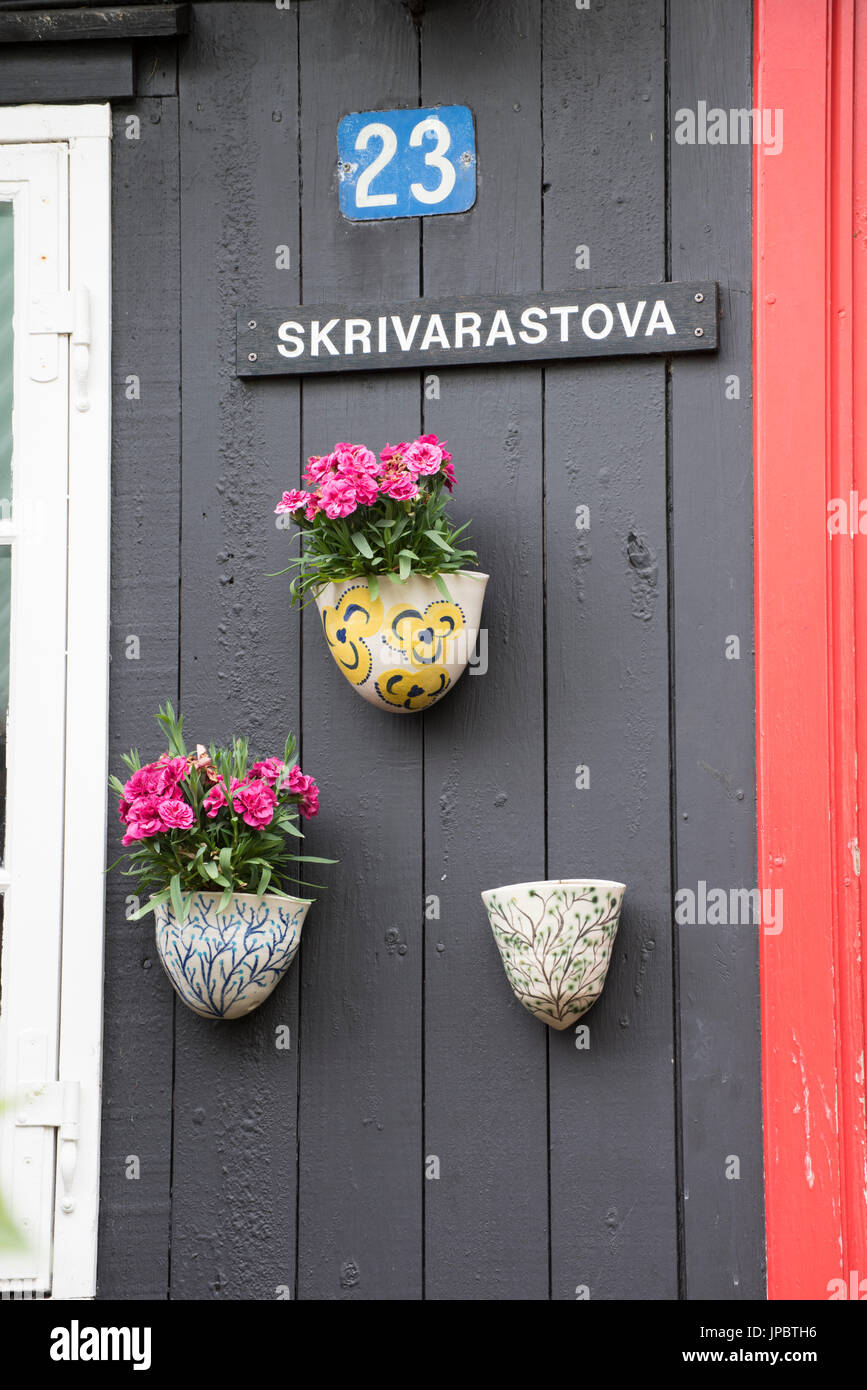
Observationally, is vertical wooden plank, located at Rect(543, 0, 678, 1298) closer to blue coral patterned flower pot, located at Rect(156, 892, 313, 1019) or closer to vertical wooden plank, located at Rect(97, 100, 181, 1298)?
blue coral patterned flower pot, located at Rect(156, 892, 313, 1019)

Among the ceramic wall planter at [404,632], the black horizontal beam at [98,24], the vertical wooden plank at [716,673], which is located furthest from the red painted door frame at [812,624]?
the black horizontal beam at [98,24]

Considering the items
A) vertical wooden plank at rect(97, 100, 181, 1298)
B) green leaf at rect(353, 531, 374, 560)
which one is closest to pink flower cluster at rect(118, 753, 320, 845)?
vertical wooden plank at rect(97, 100, 181, 1298)

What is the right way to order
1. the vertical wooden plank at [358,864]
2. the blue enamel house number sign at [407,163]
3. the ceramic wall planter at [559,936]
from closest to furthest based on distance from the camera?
the ceramic wall planter at [559,936] → the vertical wooden plank at [358,864] → the blue enamel house number sign at [407,163]

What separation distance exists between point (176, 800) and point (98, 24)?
139cm

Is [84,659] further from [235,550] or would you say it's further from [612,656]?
[612,656]

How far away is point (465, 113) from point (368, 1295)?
1966 millimetres

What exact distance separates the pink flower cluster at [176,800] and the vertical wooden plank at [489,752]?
0.29 meters

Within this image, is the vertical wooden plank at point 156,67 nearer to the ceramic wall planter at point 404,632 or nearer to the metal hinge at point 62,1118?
the ceramic wall planter at point 404,632

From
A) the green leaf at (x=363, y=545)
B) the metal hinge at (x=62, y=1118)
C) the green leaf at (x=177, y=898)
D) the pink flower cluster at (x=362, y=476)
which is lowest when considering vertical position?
the metal hinge at (x=62, y=1118)

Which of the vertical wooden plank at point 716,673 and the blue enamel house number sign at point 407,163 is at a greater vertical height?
the blue enamel house number sign at point 407,163

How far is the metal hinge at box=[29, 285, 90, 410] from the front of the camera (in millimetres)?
2389

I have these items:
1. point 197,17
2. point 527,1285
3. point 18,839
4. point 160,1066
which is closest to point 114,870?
point 18,839

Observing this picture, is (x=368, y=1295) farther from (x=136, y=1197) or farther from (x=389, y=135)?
(x=389, y=135)

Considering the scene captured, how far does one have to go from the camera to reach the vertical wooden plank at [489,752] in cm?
216
